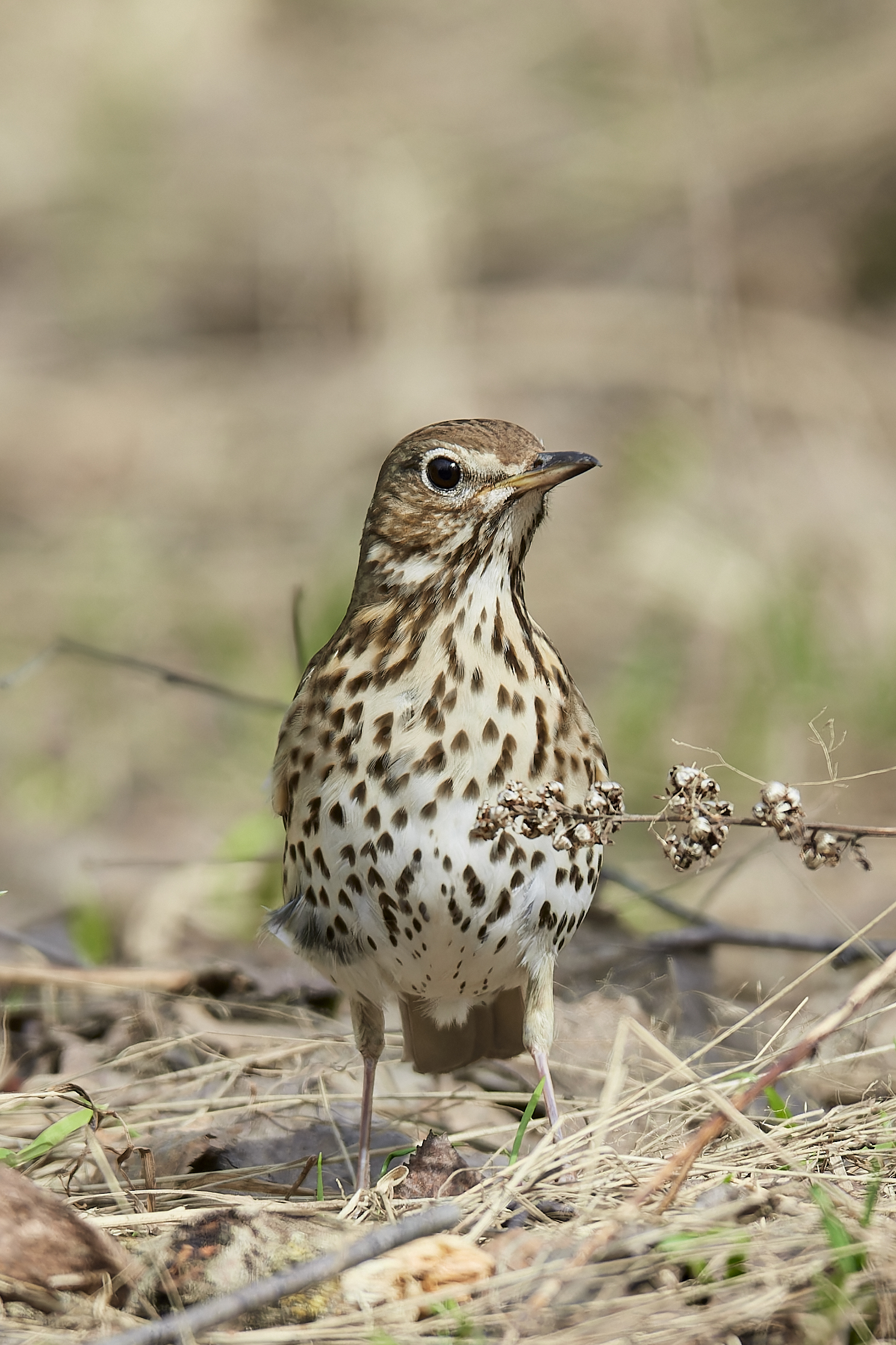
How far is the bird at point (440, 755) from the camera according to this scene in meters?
3.14

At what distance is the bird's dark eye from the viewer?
334 centimetres

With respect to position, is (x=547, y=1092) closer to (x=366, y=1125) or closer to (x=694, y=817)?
(x=366, y=1125)

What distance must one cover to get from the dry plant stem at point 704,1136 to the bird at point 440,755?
33.1 inches

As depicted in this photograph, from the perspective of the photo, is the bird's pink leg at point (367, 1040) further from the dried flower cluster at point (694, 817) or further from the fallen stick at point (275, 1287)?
the dried flower cluster at point (694, 817)

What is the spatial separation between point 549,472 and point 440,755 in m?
0.63

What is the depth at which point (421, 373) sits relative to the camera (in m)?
9.12

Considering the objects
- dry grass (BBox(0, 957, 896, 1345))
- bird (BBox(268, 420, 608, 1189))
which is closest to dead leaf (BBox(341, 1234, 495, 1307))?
dry grass (BBox(0, 957, 896, 1345))

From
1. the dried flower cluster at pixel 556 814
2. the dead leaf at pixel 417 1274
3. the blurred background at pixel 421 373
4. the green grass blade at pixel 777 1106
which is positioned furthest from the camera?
the blurred background at pixel 421 373

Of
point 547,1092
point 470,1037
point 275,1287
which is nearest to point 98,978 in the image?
point 470,1037

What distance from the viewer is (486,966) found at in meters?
3.35

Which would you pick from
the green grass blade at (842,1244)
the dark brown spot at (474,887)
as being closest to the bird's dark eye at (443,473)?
the dark brown spot at (474,887)

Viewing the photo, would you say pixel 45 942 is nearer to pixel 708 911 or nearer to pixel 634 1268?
pixel 708 911

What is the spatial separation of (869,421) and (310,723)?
6204 mm

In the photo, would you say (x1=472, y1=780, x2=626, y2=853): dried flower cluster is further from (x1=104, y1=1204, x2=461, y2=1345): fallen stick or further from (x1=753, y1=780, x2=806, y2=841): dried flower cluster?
(x1=104, y1=1204, x2=461, y2=1345): fallen stick
